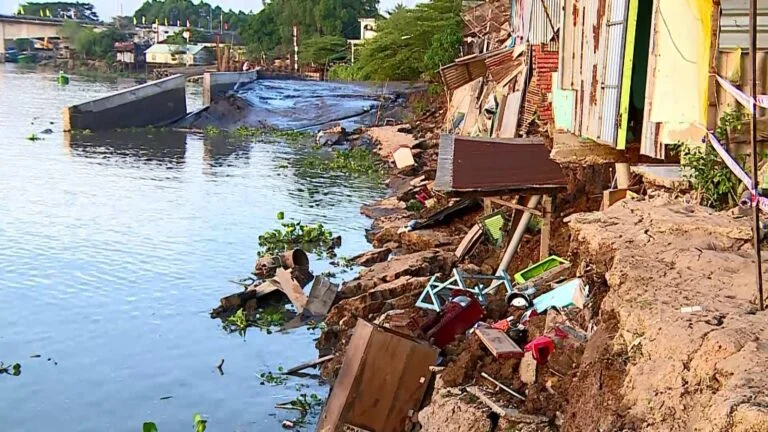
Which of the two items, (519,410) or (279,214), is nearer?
(519,410)

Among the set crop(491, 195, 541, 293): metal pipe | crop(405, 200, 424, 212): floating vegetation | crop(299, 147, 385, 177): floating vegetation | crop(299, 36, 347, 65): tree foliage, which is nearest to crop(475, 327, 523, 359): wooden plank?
crop(491, 195, 541, 293): metal pipe

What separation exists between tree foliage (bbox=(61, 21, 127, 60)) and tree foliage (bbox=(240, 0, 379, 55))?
30000mm

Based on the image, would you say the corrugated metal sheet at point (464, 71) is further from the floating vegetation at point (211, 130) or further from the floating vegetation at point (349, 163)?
the floating vegetation at point (211, 130)

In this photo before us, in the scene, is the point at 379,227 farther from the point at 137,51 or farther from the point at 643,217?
the point at 137,51

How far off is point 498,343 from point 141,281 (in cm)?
853

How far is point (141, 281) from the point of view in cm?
1495

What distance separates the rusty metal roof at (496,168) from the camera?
11117 mm

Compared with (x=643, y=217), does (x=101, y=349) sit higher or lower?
lower

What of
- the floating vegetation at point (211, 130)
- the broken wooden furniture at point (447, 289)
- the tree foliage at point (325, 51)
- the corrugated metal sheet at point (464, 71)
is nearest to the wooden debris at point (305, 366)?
the broken wooden furniture at point (447, 289)

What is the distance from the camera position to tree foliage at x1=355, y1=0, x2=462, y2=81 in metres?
33.7

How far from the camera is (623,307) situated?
5.91 metres

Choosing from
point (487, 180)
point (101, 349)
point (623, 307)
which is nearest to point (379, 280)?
point (487, 180)

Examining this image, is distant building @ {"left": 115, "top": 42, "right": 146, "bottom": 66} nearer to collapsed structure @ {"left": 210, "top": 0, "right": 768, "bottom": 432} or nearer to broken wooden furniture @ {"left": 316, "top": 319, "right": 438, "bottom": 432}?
collapsed structure @ {"left": 210, "top": 0, "right": 768, "bottom": 432}

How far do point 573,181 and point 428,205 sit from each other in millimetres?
6422
